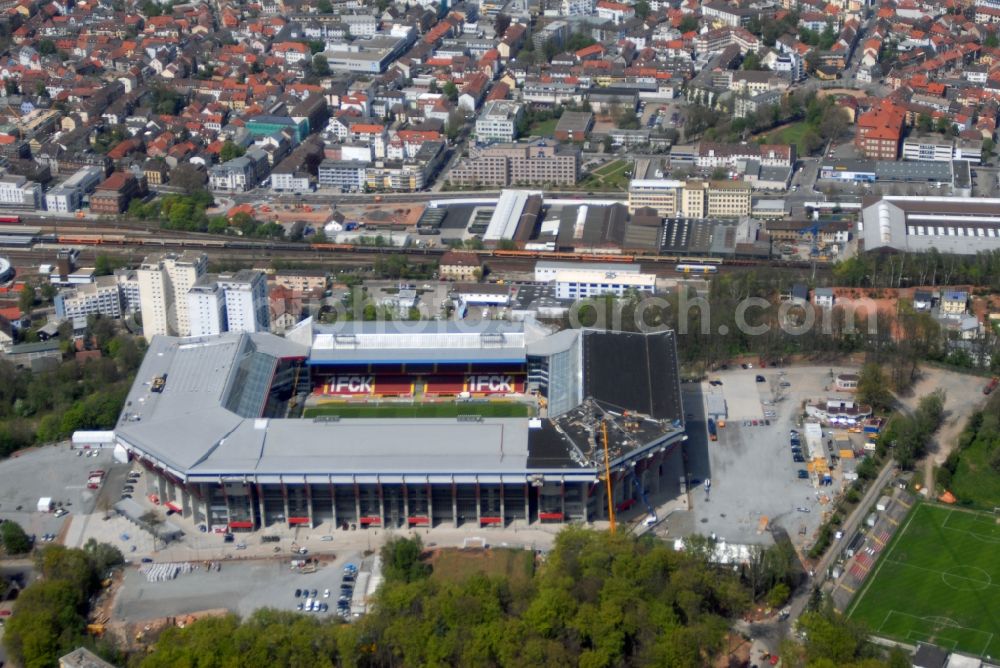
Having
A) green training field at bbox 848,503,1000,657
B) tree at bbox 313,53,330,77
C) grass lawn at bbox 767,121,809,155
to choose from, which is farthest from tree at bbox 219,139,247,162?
green training field at bbox 848,503,1000,657

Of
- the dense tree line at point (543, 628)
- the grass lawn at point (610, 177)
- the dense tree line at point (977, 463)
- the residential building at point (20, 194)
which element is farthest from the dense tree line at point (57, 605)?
the grass lawn at point (610, 177)

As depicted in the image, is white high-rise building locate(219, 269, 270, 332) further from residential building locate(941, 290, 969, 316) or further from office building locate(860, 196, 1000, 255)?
residential building locate(941, 290, 969, 316)

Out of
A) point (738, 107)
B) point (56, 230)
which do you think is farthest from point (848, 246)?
point (56, 230)

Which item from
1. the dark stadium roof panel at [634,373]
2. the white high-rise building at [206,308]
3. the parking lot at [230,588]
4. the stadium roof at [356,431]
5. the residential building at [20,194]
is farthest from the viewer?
the residential building at [20,194]

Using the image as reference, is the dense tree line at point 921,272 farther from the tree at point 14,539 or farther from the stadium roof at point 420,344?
the tree at point 14,539

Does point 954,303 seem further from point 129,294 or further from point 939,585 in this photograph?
point 129,294
